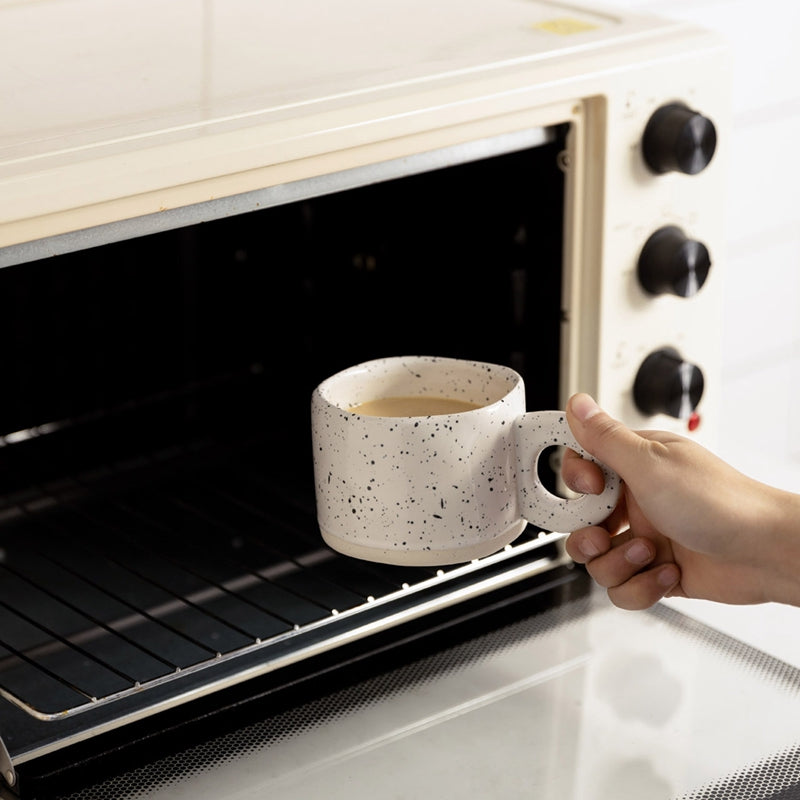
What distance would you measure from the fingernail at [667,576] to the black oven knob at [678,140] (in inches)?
9.2

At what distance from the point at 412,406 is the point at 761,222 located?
944 mm

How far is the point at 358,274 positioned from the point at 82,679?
373mm

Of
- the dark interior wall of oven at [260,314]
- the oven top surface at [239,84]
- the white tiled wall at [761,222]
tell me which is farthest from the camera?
the white tiled wall at [761,222]

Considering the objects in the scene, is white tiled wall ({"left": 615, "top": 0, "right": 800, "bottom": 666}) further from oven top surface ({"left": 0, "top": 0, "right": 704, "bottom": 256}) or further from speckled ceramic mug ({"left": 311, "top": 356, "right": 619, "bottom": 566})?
speckled ceramic mug ({"left": 311, "top": 356, "right": 619, "bottom": 566})

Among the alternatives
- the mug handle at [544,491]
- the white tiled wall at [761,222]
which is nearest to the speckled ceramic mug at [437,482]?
the mug handle at [544,491]

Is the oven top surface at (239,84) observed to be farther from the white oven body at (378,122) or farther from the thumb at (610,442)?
the thumb at (610,442)

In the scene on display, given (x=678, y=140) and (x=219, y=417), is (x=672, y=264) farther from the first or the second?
(x=219, y=417)

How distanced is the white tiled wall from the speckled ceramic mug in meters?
0.75

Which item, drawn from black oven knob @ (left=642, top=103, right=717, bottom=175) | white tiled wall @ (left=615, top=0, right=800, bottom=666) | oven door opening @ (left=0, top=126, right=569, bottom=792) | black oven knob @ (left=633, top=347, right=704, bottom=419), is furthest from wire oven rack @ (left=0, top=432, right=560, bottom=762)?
white tiled wall @ (left=615, top=0, right=800, bottom=666)

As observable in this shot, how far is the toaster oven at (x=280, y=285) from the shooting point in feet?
2.23

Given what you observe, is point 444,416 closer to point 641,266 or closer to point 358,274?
point 641,266

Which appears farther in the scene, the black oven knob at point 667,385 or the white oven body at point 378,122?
the black oven knob at point 667,385

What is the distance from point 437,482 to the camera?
2.18 ft

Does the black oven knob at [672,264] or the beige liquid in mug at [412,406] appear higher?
the black oven knob at [672,264]
